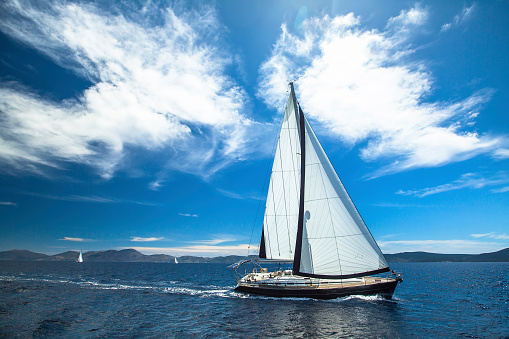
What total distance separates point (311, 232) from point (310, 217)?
64.1 inches

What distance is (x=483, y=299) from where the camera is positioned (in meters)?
37.6

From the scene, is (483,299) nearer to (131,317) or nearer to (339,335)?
(339,335)

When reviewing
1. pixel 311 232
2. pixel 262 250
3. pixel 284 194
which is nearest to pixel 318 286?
pixel 311 232

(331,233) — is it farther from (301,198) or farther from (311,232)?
(301,198)

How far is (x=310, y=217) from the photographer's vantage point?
98.0ft

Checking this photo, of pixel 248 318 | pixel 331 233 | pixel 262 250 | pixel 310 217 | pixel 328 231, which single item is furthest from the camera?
pixel 262 250

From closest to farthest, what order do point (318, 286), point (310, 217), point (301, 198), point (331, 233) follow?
point (331, 233), point (310, 217), point (318, 286), point (301, 198)

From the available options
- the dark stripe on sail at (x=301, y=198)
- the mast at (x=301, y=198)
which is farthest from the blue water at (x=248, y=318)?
the mast at (x=301, y=198)

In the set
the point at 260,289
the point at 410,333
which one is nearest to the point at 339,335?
the point at 410,333

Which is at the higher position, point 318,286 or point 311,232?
point 311,232

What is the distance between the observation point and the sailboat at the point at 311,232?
28.0 metres

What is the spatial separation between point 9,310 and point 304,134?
36.3m

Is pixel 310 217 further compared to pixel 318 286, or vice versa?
pixel 318 286

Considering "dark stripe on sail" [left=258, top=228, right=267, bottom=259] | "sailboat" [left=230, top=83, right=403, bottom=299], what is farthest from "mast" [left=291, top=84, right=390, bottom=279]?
"dark stripe on sail" [left=258, top=228, right=267, bottom=259]
